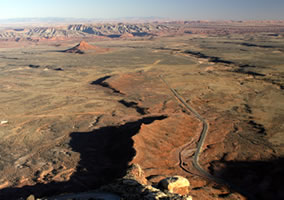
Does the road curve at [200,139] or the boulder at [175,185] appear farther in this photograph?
the road curve at [200,139]

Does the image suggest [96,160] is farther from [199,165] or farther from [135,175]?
[199,165]

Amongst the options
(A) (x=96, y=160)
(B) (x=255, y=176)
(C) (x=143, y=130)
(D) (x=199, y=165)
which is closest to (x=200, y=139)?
(D) (x=199, y=165)

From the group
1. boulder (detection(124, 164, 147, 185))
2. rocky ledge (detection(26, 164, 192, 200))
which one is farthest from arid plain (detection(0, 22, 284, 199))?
rocky ledge (detection(26, 164, 192, 200))

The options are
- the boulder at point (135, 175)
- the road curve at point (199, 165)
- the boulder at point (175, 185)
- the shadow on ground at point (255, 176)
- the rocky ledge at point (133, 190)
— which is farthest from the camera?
the road curve at point (199, 165)

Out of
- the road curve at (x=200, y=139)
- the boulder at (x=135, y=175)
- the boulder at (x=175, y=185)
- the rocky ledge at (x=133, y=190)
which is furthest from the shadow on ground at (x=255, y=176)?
the boulder at (x=135, y=175)

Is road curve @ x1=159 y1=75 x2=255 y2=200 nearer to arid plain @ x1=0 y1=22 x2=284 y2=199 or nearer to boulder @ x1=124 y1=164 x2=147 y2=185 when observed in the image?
arid plain @ x1=0 y1=22 x2=284 y2=199

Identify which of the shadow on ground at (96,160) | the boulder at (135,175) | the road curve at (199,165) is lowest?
the shadow on ground at (96,160)

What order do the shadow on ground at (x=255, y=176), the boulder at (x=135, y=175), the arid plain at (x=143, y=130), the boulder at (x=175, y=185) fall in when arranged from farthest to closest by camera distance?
1. the arid plain at (x=143, y=130)
2. the shadow on ground at (x=255, y=176)
3. the boulder at (x=135, y=175)
4. the boulder at (x=175, y=185)

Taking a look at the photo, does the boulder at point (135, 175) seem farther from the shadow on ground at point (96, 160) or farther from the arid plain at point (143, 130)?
the arid plain at point (143, 130)
